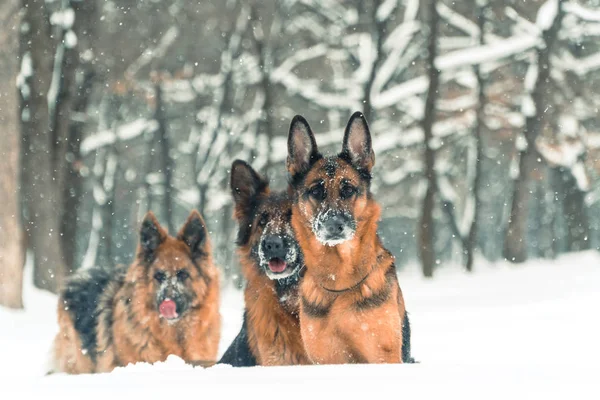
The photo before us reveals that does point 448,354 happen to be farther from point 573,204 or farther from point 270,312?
point 573,204

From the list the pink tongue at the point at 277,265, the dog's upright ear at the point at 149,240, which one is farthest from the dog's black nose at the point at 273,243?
the dog's upright ear at the point at 149,240

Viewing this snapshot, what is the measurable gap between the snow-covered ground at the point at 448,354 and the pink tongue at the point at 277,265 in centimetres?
103

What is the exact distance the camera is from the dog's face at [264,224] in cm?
637

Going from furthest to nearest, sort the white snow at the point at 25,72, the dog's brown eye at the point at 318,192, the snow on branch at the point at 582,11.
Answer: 1. the snow on branch at the point at 582,11
2. the white snow at the point at 25,72
3. the dog's brown eye at the point at 318,192

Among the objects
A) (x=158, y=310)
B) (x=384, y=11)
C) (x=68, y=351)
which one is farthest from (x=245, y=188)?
(x=384, y=11)

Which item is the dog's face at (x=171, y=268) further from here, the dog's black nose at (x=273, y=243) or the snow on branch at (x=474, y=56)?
the snow on branch at (x=474, y=56)

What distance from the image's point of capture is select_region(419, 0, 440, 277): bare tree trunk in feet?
67.9

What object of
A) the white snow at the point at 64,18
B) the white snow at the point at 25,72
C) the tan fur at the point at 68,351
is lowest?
the tan fur at the point at 68,351

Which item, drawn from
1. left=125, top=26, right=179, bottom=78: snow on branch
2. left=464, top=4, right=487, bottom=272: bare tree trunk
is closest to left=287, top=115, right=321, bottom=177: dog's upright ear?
left=464, top=4, right=487, bottom=272: bare tree trunk

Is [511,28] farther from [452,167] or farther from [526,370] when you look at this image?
[526,370]

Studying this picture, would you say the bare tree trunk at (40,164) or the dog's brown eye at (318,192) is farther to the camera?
the bare tree trunk at (40,164)

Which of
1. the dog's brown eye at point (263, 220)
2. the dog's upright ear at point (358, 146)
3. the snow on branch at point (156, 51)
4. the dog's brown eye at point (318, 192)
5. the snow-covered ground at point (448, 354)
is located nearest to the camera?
the snow-covered ground at point (448, 354)

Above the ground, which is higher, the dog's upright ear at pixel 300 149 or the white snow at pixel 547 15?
the white snow at pixel 547 15

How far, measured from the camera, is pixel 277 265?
20.9 ft
